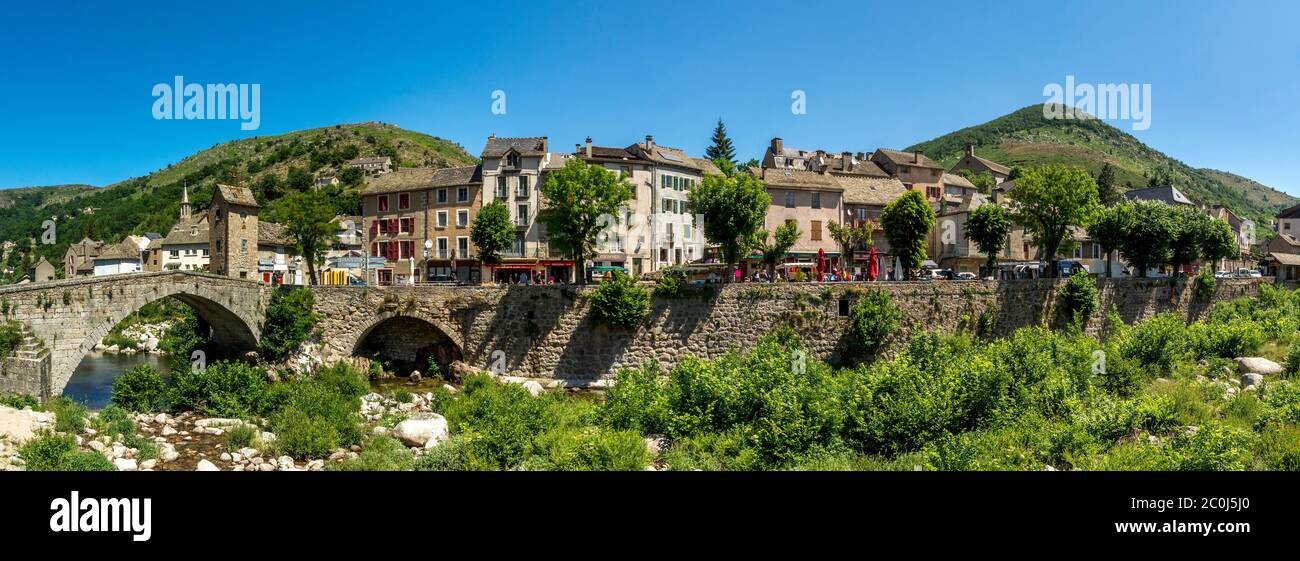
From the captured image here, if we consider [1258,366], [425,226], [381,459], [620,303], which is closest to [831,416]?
[381,459]

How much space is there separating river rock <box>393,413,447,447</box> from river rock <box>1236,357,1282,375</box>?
1334 inches

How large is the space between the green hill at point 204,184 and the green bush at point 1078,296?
89.2 m

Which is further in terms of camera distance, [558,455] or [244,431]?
[244,431]

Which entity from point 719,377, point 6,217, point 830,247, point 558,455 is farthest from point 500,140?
point 6,217

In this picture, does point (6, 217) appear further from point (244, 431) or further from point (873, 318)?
point (873, 318)

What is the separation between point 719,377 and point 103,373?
43.8m

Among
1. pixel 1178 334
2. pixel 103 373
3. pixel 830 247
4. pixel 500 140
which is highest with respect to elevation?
pixel 500 140

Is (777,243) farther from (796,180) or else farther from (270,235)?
(270,235)

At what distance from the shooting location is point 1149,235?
49.1 metres

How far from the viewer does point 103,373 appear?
48125 mm

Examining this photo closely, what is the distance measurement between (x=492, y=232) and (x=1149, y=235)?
145ft

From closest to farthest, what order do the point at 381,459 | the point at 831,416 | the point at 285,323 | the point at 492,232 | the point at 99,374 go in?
the point at 831,416, the point at 381,459, the point at 285,323, the point at 99,374, the point at 492,232

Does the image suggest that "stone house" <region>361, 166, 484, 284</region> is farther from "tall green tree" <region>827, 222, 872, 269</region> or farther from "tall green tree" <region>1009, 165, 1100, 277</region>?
"tall green tree" <region>1009, 165, 1100, 277</region>

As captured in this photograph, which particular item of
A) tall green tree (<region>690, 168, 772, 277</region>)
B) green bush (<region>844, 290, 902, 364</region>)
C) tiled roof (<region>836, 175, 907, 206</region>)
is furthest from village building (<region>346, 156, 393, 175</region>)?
green bush (<region>844, 290, 902, 364</region>)
